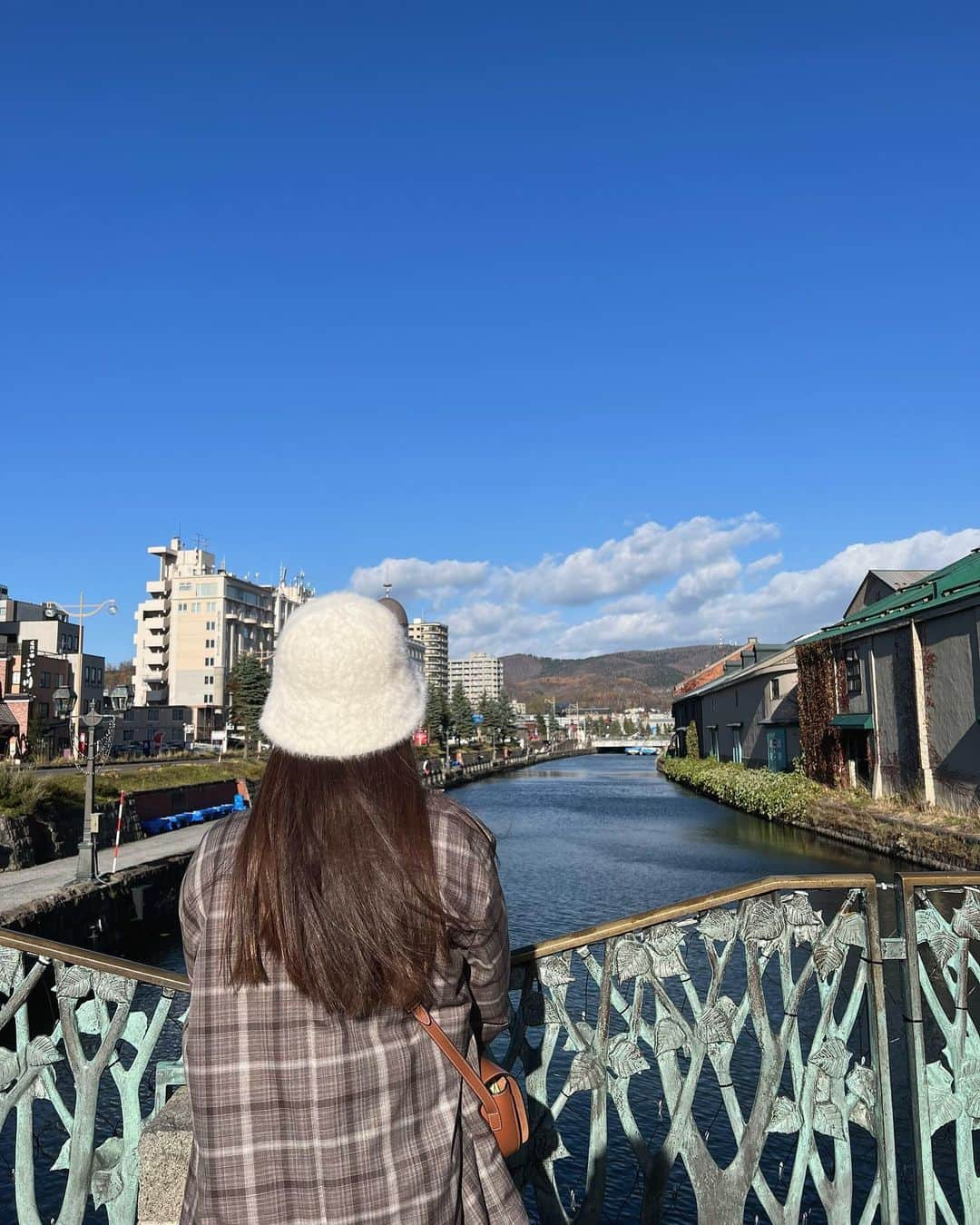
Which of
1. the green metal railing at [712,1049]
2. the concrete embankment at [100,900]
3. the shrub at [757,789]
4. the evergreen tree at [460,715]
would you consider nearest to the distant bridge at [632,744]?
the evergreen tree at [460,715]

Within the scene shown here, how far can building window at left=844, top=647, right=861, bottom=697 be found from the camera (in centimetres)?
2612

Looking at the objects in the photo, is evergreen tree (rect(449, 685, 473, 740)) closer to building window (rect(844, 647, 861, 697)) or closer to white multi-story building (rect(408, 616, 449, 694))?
building window (rect(844, 647, 861, 697))

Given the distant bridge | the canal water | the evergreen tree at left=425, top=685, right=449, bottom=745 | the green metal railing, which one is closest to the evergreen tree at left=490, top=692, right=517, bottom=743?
the evergreen tree at left=425, top=685, right=449, bottom=745

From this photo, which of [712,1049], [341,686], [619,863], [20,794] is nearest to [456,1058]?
[341,686]

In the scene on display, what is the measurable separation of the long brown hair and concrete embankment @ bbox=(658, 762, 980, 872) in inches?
464

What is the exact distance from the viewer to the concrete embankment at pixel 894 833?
1575 cm

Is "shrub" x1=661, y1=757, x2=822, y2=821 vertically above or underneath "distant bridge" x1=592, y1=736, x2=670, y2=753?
above

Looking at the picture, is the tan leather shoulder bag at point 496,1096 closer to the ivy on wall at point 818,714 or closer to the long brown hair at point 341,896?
the long brown hair at point 341,896

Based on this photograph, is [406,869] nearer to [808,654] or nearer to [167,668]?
[808,654]

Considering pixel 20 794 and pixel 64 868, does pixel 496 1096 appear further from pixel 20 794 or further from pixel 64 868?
pixel 20 794

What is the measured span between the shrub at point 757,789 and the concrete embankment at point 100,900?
679 inches

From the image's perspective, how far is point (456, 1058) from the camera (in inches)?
66.9

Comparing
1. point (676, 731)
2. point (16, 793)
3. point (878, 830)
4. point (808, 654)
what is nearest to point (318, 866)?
point (16, 793)

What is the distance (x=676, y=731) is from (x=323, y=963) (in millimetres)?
64035
